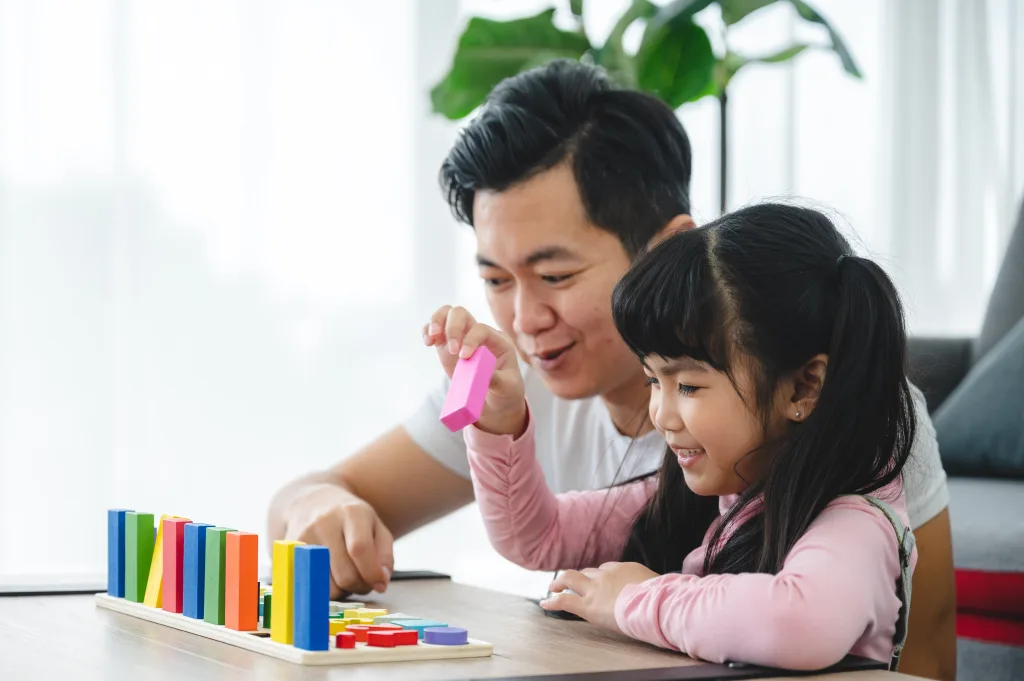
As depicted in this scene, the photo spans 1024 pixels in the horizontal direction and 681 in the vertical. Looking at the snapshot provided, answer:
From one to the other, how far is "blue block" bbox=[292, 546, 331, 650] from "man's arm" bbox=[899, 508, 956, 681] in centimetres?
60

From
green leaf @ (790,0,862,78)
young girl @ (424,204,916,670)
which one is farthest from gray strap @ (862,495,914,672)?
green leaf @ (790,0,862,78)

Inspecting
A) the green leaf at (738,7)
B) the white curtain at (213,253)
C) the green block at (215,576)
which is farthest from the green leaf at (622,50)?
the green block at (215,576)

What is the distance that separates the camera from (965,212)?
359 cm

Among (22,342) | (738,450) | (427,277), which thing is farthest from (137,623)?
(427,277)

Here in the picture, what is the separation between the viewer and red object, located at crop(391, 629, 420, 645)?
2.59 feet

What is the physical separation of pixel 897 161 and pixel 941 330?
492 mm

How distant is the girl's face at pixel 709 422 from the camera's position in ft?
→ 3.09

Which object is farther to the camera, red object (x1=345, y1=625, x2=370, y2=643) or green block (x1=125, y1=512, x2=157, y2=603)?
green block (x1=125, y1=512, x2=157, y2=603)

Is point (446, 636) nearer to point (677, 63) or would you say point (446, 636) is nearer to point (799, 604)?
point (799, 604)

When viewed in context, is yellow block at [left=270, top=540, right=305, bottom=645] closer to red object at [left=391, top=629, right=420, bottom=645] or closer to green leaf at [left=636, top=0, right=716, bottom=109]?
red object at [left=391, top=629, right=420, bottom=645]

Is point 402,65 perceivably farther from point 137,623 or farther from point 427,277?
point 137,623

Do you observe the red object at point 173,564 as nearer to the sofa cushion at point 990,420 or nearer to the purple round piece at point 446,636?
the purple round piece at point 446,636

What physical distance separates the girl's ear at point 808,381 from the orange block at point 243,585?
410mm

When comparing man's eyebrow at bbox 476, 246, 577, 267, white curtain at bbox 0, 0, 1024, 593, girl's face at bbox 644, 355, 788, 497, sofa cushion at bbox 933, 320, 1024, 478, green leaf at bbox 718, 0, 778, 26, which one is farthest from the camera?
green leaf at bbox 718, 0, 778, 26
